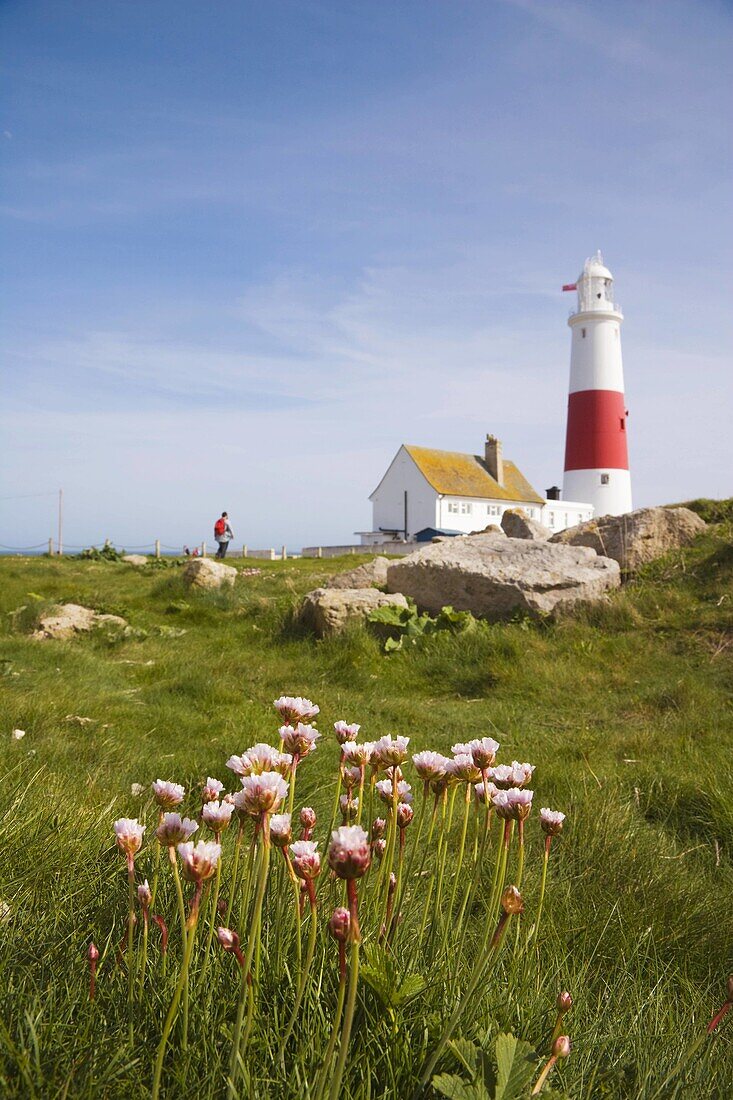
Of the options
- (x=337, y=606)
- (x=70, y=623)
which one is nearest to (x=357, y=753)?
(x=337, y=606)

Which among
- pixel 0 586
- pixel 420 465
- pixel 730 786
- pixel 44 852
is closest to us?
pixel 44 852

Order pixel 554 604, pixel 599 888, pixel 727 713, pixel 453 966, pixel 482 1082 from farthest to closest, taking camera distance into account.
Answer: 1. pixel 554 604
2. pixel 727 713
3. pixel 599 888
4. pixel 453 966
5. pixel 482 1082

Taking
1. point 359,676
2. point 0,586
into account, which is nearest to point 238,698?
point 359,676

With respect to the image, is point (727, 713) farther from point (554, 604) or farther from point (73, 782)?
point (73, 782)

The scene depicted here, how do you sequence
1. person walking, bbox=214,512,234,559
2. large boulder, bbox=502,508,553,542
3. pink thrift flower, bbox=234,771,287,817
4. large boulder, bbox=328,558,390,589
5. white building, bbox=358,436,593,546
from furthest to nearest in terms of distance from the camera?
1. white building, bbox=358,436,593,546
2. person walking, bbox=214,512,234,559
3. large boulder, bbox=502,508,553,542
4. large boulder, bbox=328,558,390,589
5. pink thrift flower, bbox=234,771,287,817

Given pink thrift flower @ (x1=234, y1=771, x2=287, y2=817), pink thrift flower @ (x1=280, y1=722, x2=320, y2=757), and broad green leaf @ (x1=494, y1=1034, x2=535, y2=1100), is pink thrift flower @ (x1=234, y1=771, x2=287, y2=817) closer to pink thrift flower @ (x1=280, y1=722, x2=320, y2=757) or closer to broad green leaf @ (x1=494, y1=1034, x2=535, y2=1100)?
pink thrift flower @ (x1=280, y1=722, x2=320, y2=757)

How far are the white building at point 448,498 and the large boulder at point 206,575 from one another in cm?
3396

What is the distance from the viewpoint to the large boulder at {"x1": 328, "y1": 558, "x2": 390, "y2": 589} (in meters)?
12.8

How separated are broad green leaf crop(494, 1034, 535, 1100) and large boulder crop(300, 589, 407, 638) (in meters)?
8.19

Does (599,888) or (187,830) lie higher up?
(187,830)

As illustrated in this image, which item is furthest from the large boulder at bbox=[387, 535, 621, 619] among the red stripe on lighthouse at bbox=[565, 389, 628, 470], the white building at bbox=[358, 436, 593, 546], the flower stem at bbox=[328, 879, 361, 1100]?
the white building at bbox=[358, 436, 593, 546]

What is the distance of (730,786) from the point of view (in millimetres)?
4715

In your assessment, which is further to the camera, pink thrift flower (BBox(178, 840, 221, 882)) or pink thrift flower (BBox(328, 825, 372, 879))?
pink thrift flower (BBox(178, 840, 221, 882))

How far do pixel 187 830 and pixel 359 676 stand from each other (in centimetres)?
690
